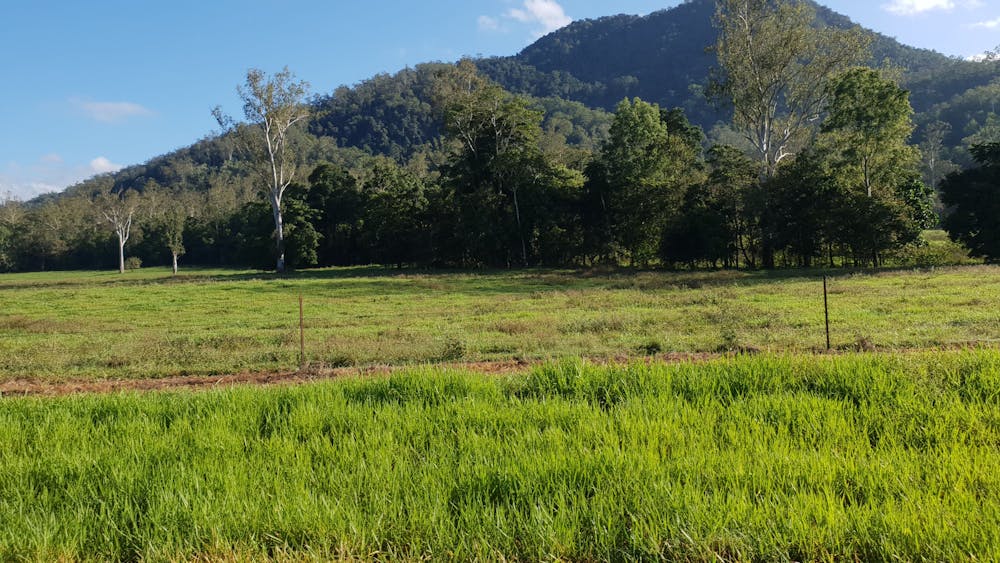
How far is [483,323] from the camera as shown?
52.4 feet

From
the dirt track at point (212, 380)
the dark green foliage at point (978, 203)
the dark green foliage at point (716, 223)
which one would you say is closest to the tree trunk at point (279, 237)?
the dark green foliage at point (716, 223)

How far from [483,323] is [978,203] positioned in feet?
115

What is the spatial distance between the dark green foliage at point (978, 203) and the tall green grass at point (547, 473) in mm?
36474

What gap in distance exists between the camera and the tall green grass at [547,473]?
8.70 ft

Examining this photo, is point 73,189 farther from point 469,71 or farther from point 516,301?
point 516,301

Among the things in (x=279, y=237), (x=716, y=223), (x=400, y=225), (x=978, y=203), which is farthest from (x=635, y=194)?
(x=279, y=237)

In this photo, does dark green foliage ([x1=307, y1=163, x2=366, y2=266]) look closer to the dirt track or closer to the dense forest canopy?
the dense forest canopy

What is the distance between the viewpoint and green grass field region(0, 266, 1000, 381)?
440 inches

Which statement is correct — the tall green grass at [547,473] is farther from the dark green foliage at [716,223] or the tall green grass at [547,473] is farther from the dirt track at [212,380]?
the dark green foliage at [716,223]

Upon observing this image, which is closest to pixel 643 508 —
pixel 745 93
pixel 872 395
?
pixel 872 395

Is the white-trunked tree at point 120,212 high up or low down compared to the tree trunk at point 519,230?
up

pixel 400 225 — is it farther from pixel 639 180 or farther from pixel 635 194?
pixel 639 180

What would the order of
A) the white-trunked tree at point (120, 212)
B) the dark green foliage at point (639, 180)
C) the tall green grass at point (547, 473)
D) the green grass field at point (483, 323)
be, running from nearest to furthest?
the tall green grass at point (547, 473) → the green grass field at point (483, 323) → the dark green foliage at point (639, 180) → the white-trunked tree at point (120, 212)

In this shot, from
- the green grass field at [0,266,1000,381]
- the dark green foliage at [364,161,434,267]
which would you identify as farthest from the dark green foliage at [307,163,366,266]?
the green grass field at [0,266,1000,381]
